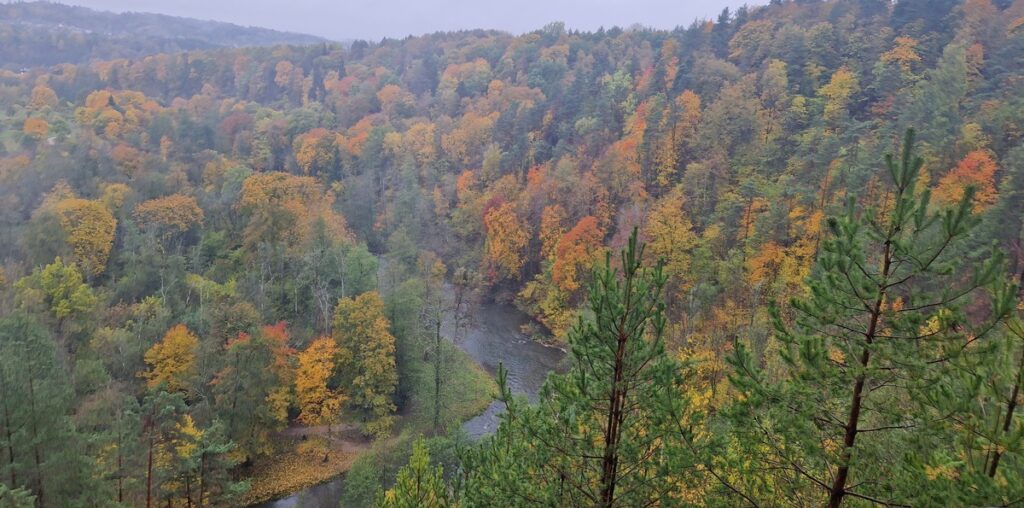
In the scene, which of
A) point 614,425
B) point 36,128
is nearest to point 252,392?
point 614,425

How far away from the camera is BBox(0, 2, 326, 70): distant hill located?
415 feet

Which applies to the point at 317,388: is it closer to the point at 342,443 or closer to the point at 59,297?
the point at 342,443

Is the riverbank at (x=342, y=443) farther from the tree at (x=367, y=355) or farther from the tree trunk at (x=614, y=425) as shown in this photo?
the tree trunk at (x=614, y=425)

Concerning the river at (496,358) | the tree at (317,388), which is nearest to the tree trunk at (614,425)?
the river at (496,358)

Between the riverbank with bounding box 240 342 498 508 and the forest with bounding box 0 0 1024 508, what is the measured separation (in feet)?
0.58

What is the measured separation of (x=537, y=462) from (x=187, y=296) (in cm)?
3406

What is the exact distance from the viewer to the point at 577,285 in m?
37.9

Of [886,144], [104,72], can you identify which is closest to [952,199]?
[886,144]

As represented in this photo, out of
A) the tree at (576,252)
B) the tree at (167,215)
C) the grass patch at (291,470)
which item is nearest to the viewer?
the grass patch at (291,470)

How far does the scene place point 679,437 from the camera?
269 inches

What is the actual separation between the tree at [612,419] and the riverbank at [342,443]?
14.2 m

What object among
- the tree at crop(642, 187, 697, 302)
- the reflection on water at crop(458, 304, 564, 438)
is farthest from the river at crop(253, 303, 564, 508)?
the tree at crop(642, 187, 697, 302)

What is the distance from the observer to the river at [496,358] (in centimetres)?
2284

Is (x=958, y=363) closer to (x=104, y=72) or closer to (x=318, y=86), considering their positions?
(x=318, y=86)
